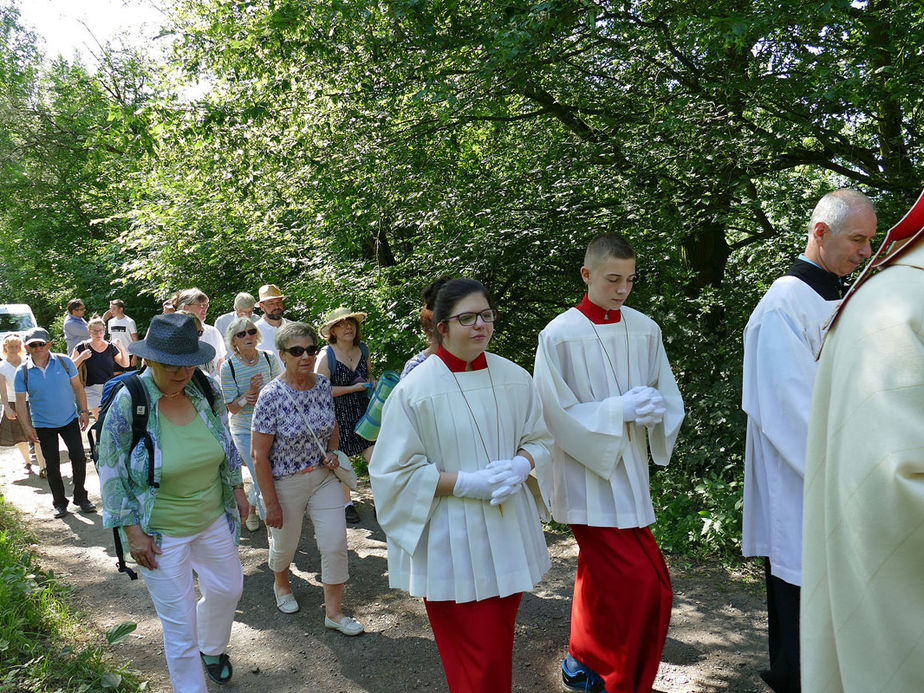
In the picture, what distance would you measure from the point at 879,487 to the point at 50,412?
8788 mm

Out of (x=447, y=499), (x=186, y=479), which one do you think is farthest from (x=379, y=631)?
(x=447, y=499)

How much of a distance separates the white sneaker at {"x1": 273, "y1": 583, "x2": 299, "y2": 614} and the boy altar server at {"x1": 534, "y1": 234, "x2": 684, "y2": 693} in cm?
213

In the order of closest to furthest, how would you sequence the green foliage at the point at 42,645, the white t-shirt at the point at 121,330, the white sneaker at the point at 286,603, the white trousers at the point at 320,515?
the green foliage at the point at 42,645 → the white trousers at the point at 320,515 → the white sneaker at the point at 286,603 → the white t-shirt at the point at 121,330

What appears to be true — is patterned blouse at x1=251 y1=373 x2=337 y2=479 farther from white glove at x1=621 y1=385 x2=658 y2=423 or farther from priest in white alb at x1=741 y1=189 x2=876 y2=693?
priest in white alb at x1=741 y1=189 x2=876 y2=693

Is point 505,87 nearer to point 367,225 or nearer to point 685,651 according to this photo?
point 367,225

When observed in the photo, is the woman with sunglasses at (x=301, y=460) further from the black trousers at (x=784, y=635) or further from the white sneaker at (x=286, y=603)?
the black trousers at (x=784, y=635)

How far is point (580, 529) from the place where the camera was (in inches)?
165

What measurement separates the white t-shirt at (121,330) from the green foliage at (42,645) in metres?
7.66

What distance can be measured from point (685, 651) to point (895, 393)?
3.83 metres

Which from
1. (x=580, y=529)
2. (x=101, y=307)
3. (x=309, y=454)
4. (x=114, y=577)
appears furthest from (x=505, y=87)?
(x=101, y=307)

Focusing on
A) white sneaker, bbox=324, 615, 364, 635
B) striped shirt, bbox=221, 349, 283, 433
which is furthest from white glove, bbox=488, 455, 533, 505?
striped shirt, bbox=221, 349, 283, 433

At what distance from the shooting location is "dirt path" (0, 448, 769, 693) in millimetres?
4465

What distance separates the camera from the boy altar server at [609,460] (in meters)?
3.89

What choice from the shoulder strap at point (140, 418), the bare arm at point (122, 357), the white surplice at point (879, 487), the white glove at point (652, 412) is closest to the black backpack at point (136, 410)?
the shoulder strap at point (140, 418)
